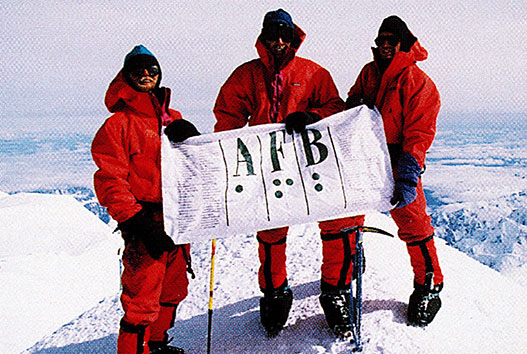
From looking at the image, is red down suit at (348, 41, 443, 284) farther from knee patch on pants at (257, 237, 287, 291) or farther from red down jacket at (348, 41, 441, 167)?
knee patch on pants at (257, 237, 287, 291)

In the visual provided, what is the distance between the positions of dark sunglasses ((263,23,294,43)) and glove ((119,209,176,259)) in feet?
4.97

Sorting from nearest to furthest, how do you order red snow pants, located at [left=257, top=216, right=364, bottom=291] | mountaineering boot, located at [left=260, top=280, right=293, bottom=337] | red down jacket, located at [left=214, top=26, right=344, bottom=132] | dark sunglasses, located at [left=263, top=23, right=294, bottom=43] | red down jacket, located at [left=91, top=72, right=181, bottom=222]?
red down jacket, located at [left=91, top=72, right=181, bottom=222], dark sunglasses, located at [left=263, top=23, right=294, bottom=43], red down jacket, located at [left=214, top=26, right=344, bottom=132], red snow pants, located at [left=257, top=216, right=364, bottom=291], mountaineering boot, located at [left=260, top=280, right=293, bottom=337]

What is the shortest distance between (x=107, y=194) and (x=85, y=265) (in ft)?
41.9

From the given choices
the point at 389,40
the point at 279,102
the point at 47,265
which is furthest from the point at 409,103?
the point at 47,265

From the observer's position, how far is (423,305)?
3.10 metres

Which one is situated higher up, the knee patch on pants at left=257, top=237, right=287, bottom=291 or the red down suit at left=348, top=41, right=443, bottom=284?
the red down suit at left=348, top=41, right=443, bottom=284

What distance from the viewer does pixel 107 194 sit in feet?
8.24

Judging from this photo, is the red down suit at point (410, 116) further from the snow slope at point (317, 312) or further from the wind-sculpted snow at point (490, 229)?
the wind-sculpted snow at point (490, 229)

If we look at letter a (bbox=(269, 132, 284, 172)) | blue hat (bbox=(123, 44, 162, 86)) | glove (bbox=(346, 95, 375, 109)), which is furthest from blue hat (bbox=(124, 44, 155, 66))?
glove (bbox=(346, 95, 375, 109))

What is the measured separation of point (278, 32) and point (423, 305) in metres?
2.32

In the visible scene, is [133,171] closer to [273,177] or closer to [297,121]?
[273,177]

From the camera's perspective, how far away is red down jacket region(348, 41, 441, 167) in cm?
284

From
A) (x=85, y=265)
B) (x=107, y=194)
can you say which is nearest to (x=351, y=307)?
(x=107, y=194)

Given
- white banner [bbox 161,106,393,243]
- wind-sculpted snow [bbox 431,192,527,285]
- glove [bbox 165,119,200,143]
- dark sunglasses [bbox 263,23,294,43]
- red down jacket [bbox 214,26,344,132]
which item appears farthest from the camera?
wind-sculpted snow [bbox 431,192,527,285]
